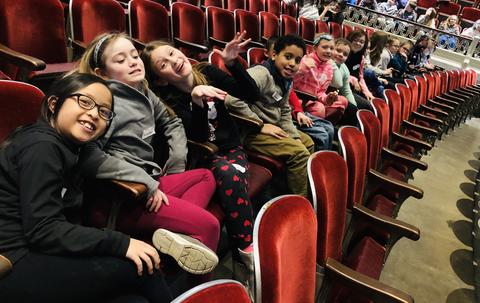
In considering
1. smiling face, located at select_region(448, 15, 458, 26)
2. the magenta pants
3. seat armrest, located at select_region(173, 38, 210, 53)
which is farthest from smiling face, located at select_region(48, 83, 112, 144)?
smiling face, located at select_region(448, 15, 458, 26)

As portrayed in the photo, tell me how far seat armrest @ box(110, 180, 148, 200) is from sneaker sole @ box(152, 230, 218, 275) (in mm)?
62

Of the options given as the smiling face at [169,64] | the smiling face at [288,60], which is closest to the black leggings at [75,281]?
the smiling face at [169,64]

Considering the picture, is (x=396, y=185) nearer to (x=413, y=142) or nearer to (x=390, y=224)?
(x=390, y=224)

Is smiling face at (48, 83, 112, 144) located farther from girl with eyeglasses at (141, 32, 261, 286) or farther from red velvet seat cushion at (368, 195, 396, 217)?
red velvet seat cushion at (368, 195, 396, 217)

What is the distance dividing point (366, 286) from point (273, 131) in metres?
0.56

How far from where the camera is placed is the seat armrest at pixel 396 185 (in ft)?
2.89

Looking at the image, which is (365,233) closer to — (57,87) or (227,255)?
(227,255)

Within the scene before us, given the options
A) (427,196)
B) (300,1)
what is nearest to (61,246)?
(427,196)

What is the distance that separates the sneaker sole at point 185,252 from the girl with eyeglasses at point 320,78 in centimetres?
97

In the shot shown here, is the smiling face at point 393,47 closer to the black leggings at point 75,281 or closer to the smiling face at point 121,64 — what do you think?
the smiling face at point 121,64

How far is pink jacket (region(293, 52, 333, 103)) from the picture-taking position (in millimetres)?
1523

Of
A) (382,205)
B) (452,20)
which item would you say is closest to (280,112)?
(382,205)

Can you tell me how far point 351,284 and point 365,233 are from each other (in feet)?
1.04

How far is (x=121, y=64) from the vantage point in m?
0.72
